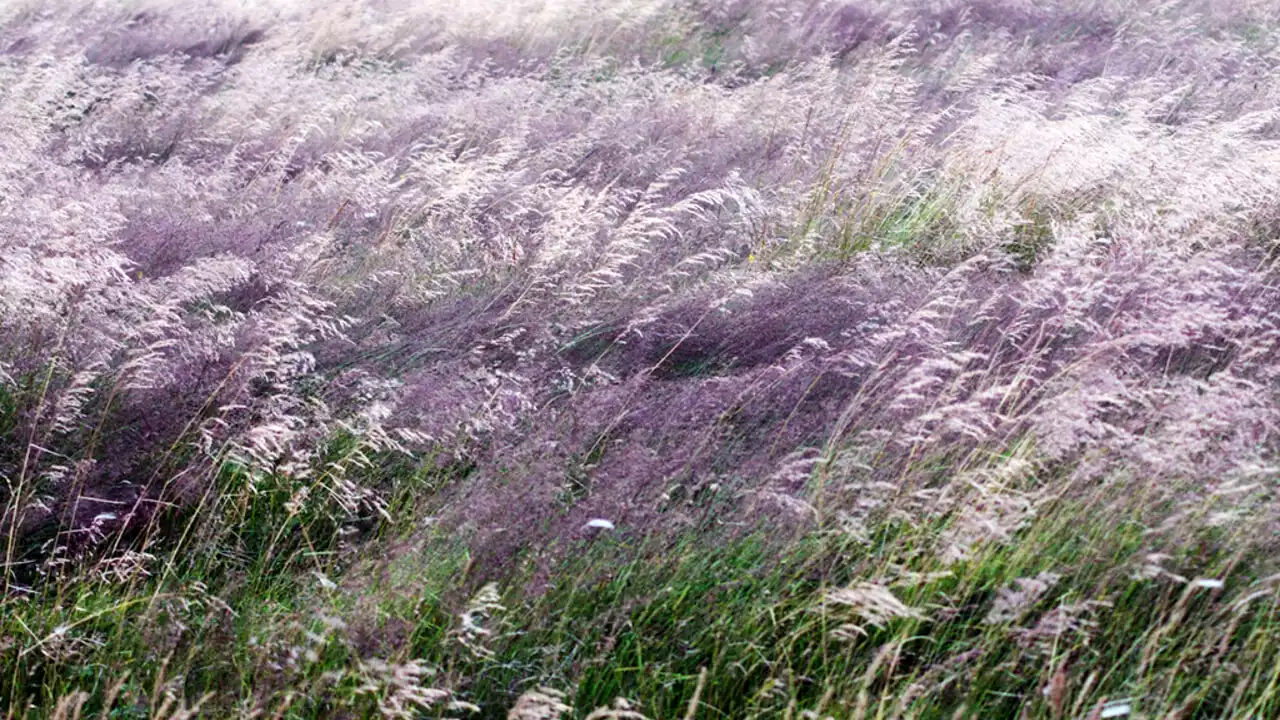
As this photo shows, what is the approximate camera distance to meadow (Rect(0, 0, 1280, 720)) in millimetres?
1975

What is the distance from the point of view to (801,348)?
10.7 ft

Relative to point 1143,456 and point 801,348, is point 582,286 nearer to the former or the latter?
point 801,348

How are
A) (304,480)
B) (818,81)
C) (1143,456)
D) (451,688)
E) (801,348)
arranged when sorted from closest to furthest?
(451,688)
(1143,456)
(304,480)
(801,348)
(818,81)

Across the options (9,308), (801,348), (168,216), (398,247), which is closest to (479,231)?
(398,247)

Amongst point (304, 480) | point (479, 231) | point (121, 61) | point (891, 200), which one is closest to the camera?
point (304, 480)

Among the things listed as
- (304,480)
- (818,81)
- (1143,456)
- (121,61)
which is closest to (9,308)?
(304,480)

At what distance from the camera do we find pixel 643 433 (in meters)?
2.71

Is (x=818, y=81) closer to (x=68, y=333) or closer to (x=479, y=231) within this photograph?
(x=479, y=231)

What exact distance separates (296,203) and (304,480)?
2045 mm

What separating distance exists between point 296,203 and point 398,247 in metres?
0.58

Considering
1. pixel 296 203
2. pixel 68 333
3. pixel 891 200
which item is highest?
pixel 68 333

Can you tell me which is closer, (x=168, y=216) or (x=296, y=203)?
(x=168, y=216)

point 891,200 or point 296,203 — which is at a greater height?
point 296,203

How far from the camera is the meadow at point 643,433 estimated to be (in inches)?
77.7
